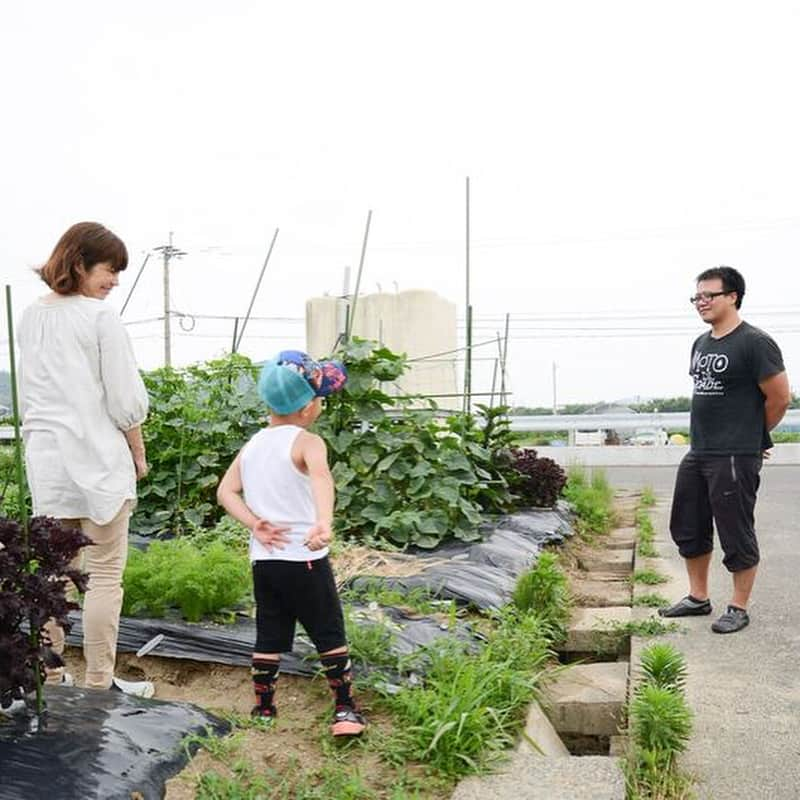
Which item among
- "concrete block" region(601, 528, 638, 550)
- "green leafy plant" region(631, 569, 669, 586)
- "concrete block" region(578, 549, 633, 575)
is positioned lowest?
"concrete block" region(601, 528, 638, 550)

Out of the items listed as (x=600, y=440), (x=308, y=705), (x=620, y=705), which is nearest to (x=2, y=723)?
(x=308, y=705)

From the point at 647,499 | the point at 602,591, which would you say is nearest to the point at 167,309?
the point at 647,499

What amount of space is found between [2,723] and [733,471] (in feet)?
10.4

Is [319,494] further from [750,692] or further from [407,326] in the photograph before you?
[407,326]

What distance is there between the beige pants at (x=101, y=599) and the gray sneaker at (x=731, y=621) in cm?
262

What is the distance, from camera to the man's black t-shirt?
14.2 ft

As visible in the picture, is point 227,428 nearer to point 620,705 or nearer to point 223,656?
point 223,656

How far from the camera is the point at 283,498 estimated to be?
2955 millimetres

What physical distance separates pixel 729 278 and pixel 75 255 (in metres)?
2.82

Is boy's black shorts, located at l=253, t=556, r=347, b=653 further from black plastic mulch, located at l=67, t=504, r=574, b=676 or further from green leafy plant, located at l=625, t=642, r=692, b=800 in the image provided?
green leafy plant, located at l=625, t=642, r=692, b=800

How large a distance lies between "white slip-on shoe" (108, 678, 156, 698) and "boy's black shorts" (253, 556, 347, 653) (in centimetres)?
55

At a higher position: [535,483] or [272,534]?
[272,534]

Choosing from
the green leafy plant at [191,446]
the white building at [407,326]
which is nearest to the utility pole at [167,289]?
the white building at [407,326]

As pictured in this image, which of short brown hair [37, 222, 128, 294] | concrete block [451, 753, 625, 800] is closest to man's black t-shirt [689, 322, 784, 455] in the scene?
concrete block [451, 753, 625, 800]
